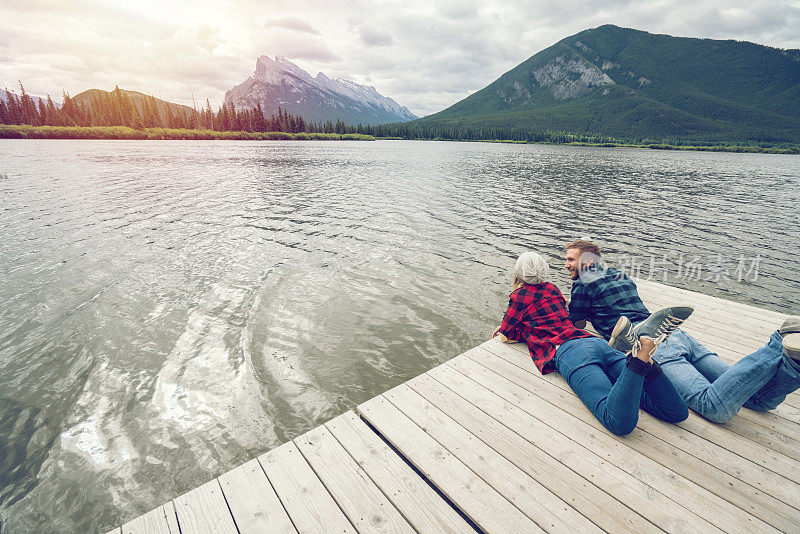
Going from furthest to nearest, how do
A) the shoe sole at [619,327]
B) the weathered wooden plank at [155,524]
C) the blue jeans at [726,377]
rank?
the shoe sole at [619,327] < the blue jeans at [726,377] < the weathered wooden plank at [155,524]

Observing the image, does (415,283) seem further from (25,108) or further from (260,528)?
(25,108)

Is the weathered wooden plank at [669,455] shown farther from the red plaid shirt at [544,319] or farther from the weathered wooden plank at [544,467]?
the weathered wooden plank at [544,467]

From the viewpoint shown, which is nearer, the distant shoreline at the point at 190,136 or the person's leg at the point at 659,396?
the person's leg at the point at 659,396

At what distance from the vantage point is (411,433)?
446 cm

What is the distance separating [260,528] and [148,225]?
719 inches

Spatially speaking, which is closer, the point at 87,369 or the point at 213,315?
the point at 87,369

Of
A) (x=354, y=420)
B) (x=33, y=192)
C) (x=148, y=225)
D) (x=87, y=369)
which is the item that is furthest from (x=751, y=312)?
(x=33, y=192)

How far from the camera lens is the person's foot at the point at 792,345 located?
3.69m

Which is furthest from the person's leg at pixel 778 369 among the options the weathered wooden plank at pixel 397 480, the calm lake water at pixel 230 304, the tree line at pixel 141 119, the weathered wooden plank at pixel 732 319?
the tree line at pixel 141 119

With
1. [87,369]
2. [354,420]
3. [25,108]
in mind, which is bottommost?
[87,369]

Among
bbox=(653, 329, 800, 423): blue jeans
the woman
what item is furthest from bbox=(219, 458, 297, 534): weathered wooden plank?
bbox=(653, 329, 800, 423): blue jeans

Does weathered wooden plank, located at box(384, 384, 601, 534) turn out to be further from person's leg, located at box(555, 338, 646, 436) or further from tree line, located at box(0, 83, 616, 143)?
tree line, located at box(0, 83, 616, 143)

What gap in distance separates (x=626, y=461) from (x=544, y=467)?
3.19ft

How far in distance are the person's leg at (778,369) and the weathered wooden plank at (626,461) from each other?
1677mm
